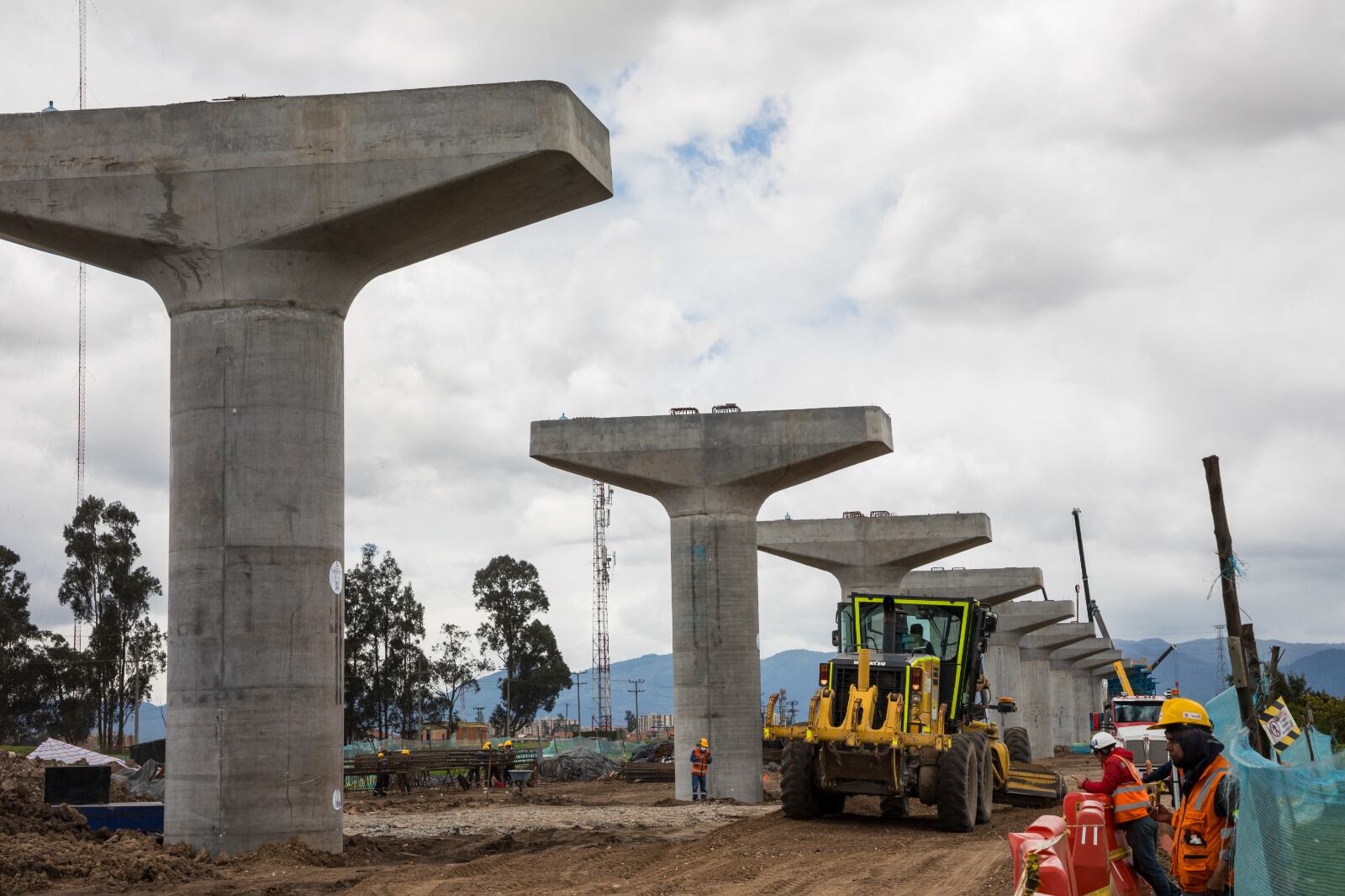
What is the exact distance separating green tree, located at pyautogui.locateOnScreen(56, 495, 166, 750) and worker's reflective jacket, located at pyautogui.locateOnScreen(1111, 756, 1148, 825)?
52.4 meters

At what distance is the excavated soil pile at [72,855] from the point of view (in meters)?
13.4

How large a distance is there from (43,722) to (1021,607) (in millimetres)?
42242

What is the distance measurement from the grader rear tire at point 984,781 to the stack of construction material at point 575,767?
24608mm

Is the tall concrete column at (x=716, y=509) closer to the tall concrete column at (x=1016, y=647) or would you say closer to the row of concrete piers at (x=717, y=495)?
the row of concrete piers at (x=717, y=495)

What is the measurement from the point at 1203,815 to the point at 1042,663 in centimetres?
7528

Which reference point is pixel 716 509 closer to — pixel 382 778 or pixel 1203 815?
pixel 382 778

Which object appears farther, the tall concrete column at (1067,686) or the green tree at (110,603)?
the tall concrete column at (1067,686)

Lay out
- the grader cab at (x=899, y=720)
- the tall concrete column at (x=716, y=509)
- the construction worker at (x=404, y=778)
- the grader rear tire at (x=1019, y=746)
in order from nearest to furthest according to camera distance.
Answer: the grader cab at (x=899, y=720) → the grader rear tire at (x=1019, y=746) → the tall concrete column at (x=716, y=509) → the construction worker at (x=404, y=778)

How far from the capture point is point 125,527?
5694 centimetres

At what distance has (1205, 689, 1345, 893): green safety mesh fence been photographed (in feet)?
22.1

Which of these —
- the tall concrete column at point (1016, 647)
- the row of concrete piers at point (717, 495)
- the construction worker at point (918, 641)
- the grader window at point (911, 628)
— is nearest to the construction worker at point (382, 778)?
the row of concrete piers at point (717, 495)

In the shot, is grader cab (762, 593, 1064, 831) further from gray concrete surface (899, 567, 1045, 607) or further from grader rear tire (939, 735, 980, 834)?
gray concrete surface (899, 567, 1045, 607)

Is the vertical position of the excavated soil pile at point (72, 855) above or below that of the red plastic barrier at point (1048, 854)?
below

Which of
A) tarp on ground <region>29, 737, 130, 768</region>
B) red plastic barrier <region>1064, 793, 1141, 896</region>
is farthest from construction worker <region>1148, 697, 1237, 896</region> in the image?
tarp on ground <region>29, 737, 130, 768</region>
